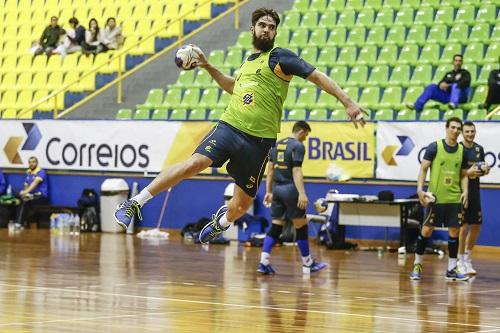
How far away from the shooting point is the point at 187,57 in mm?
10578

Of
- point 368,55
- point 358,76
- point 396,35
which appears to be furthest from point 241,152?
point 396,35

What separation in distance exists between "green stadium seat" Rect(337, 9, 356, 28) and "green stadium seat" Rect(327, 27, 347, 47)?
19cm

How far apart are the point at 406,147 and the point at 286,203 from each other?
19.9ft

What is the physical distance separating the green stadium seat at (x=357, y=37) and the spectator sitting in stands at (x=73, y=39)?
25.3 feet

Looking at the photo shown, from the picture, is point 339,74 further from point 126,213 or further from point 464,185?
point 126,213

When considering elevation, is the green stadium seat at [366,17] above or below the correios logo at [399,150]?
above

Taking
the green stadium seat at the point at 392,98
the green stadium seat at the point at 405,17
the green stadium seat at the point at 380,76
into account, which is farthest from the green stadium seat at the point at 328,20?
the green stadium seat at the point at 392,98

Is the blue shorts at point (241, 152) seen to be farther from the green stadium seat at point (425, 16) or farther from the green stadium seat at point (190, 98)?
the green stadium seat at point (190, 98)

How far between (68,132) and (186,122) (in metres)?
3.29

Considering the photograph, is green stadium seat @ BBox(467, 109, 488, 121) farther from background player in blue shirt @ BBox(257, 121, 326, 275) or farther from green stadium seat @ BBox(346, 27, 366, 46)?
background player in blue shirt @ BBox(257, 121, 326, 275)

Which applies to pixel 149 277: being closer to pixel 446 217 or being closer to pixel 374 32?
pixel 446 217

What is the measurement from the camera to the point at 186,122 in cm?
2456

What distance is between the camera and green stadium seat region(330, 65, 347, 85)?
24922 millimetres

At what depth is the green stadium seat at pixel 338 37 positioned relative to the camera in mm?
26198
